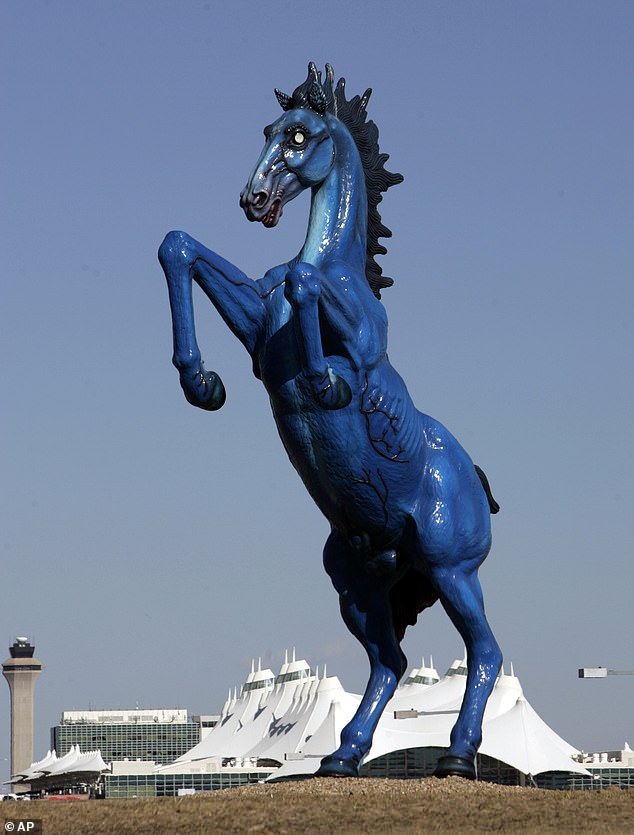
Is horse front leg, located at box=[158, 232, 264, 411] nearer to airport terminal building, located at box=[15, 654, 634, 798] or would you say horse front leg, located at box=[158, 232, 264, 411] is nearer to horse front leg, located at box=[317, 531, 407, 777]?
horse front leg, located at box=[317, 531, 407, 777]

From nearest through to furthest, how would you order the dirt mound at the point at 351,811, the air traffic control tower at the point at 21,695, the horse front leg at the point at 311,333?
the dirt mound at the point at 351,811 → the horse front leg at the point at 311,333 → the air traffic control tower at the point at 21,695

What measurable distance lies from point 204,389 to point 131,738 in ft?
372

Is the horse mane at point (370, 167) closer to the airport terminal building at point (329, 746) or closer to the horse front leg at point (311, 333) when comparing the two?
the horse front leg at point (311, 333)

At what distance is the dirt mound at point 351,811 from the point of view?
9867mm

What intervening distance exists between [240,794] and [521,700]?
168ft

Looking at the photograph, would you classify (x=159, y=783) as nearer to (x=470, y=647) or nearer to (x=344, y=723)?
(x=344, y=723)

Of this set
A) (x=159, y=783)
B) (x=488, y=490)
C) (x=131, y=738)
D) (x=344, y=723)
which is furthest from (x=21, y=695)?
(x=488, y=490)

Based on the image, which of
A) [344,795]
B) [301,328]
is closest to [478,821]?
[344,795]

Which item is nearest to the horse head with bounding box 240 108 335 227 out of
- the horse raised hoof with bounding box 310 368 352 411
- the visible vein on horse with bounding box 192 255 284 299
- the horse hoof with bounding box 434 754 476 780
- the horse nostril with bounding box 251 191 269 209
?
the horse nostril with bounding box 251 191 269 209

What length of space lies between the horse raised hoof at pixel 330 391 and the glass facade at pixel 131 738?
359ft

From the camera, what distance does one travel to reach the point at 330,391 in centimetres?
1171

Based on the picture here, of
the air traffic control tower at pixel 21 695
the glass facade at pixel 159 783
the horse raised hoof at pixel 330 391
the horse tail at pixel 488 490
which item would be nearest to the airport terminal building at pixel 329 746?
the glass facade at pixel 159 783

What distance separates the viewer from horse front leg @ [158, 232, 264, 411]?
38.9 feet

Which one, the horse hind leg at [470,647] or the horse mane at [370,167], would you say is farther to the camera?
the horse mane at [370,167]
